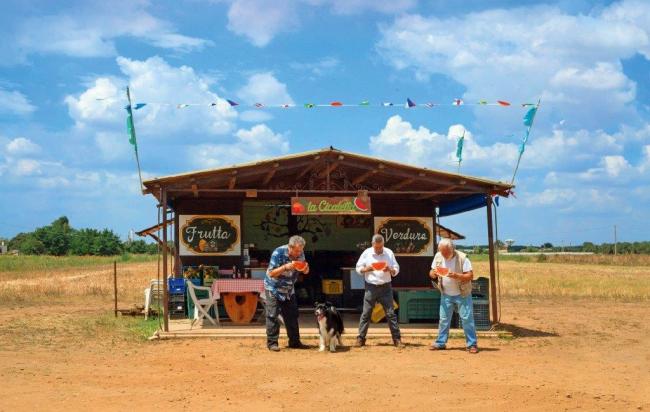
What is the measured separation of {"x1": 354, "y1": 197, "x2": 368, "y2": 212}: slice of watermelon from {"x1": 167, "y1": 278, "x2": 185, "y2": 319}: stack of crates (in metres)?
3.60

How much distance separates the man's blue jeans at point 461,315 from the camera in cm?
934

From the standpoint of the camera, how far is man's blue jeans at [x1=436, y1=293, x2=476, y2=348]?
9336 mm

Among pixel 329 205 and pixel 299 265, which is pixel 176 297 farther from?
pixel 299 265

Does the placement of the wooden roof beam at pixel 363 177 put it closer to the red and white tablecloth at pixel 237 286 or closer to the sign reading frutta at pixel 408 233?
the sign reading frutta at pixel 408 233

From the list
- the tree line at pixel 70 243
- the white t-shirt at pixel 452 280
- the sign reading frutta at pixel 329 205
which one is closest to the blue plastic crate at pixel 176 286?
the sign reading frutta at pixel 329 205

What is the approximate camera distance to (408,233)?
14.9 metres

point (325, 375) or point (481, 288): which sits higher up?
point (481, 288)

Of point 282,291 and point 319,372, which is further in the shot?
point 282,291

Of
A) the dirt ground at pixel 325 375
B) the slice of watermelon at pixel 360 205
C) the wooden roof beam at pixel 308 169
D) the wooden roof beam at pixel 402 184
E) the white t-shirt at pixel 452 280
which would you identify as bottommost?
the dirt ground at pixel 325 375

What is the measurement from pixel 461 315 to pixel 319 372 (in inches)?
92.9

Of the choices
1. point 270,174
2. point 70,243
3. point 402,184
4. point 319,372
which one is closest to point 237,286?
point 270,174

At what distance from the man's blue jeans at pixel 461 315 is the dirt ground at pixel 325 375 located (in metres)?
0.23

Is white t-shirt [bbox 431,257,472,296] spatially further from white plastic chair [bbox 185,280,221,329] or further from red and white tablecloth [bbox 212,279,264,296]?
white plastic chair [bbox 185,280,221,329]

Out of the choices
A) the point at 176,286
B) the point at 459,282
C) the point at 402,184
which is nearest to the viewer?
the point at 459,282
